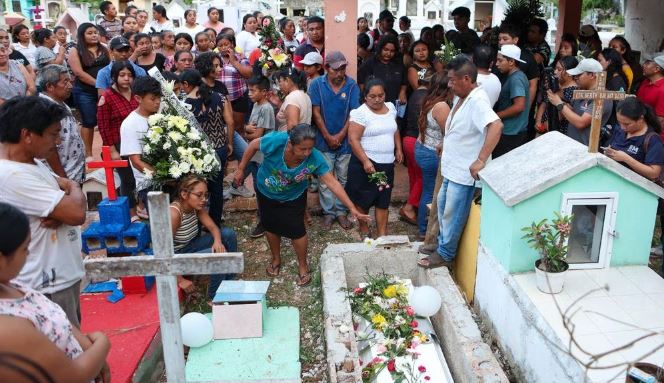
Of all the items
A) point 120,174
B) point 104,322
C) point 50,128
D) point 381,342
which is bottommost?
point 381,342

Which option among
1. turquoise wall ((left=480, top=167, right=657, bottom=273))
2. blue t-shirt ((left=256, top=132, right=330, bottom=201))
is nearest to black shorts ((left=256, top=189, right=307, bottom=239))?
blue t-shirt ((left=256, top=132, right=330, bottom=201))

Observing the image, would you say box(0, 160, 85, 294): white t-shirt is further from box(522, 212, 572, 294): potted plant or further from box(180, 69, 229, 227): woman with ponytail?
box(522, 212, 572, 294): potted plant

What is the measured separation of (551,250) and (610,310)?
1.66ft

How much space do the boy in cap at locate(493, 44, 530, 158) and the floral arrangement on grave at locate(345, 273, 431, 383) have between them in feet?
6.73

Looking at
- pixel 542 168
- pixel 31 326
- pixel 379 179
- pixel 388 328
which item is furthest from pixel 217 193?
pixel 31 326

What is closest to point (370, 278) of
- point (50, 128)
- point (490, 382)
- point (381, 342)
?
point (381, 342)

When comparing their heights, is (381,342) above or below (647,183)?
below

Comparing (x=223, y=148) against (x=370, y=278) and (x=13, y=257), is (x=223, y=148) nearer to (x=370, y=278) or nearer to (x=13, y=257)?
(x=370, y=278)

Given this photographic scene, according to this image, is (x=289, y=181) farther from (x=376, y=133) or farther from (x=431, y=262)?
(x=431, y=262)

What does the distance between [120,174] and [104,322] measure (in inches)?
75.8

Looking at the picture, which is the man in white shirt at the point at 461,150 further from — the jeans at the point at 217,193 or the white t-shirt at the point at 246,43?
Result: the white t-shirt at the point at 246,43

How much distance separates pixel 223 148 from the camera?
5.89 metres

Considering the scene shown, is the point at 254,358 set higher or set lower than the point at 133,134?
lower

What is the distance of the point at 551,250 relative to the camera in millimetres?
3756
